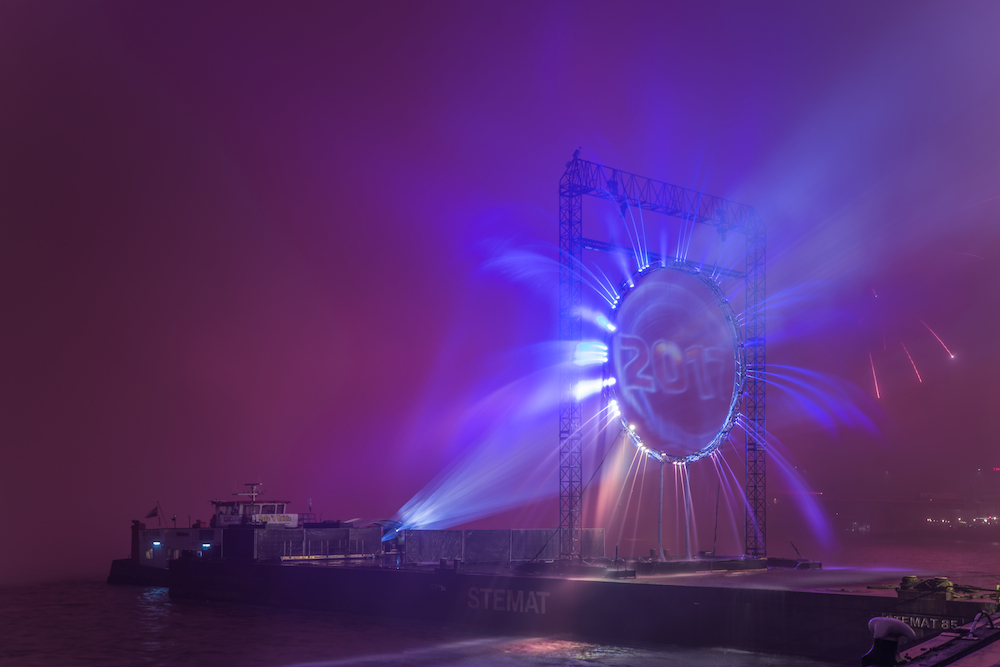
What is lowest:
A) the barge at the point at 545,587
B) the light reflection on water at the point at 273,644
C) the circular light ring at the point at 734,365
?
the light reflection on water at the point at 273,644

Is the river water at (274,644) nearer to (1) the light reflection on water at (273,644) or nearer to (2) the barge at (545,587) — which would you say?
(1) the light reflection on water at (273,644)

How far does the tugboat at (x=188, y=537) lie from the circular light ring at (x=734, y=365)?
85.4ft

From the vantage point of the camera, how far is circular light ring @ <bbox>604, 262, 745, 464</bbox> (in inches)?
1393

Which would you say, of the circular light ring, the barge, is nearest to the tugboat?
the barge

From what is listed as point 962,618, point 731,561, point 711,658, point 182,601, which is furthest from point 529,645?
point 182,601

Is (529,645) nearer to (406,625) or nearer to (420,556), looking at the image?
(406,625)

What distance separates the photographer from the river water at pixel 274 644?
93.5 feet

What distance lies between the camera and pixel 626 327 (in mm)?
35781

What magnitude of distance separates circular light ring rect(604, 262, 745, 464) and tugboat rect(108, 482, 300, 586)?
26.0 meters

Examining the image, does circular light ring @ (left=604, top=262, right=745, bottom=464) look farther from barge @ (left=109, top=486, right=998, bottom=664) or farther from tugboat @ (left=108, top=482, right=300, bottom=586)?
tugboat @ (left=108, top=482, right=300, bottom=586)

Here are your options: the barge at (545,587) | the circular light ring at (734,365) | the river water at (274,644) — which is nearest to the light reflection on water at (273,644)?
the river water at (274,644)

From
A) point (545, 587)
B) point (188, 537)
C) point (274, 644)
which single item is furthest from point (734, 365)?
point (188, 537)

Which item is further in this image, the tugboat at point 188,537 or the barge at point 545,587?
the tugboat at point 188,537

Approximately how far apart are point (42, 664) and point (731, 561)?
29019mm
